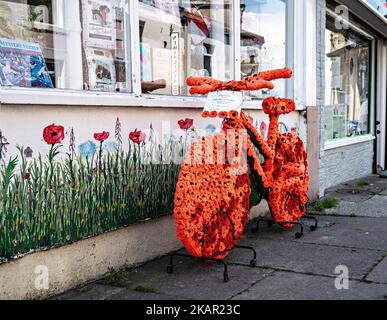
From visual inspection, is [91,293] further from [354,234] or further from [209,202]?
[354,234]

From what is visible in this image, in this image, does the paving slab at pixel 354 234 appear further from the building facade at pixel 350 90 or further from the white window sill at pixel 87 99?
the white window sill at pixel 87 99

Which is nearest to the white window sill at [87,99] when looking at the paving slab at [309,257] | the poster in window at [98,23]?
the poster in window at [98,23]

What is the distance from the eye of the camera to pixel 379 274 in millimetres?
3703

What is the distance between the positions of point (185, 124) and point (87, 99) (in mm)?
1299

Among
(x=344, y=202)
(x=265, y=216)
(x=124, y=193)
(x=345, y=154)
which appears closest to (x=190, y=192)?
(x=124, y=193)

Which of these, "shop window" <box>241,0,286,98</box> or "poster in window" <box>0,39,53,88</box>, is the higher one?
"shop window" <box>241,0,286,98</box>

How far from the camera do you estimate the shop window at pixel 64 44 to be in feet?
11.4

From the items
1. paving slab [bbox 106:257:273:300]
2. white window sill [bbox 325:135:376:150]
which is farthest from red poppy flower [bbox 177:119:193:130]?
white window sill [bbox 325:135:376:150]

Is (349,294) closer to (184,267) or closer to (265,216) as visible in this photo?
(184,267)

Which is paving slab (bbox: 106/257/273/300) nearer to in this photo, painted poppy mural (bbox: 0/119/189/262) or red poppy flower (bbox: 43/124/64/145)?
painted poppy mural (bbox: 0/119/189/262)

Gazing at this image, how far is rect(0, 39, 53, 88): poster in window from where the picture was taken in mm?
3355

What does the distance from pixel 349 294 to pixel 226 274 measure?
88cm

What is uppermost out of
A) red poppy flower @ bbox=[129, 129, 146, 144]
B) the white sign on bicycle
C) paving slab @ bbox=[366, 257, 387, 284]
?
the white sign on bicycle

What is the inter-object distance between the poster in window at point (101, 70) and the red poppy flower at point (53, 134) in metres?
0.66
